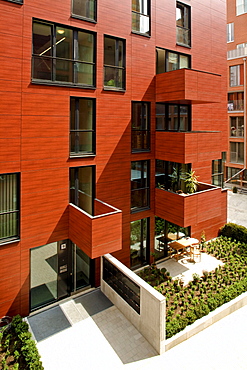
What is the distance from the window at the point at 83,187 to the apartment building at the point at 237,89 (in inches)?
788

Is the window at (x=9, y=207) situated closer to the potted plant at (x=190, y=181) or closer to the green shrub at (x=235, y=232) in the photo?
the potted plant at (x=190, y=181)

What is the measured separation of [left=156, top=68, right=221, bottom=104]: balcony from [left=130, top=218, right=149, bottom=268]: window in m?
5.36

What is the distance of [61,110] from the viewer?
29.2 ft

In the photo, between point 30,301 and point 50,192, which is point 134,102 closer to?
point 50,192

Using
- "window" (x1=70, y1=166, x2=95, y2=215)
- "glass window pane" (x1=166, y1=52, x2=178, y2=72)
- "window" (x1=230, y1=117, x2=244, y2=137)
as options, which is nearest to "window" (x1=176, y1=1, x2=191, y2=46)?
"glass window pane" (x1=166, y1=52, x2=178, y2=72)

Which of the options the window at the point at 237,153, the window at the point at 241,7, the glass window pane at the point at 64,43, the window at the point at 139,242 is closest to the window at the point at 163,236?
the window at the point at 139,242

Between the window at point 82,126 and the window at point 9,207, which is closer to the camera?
the window at point 9,207

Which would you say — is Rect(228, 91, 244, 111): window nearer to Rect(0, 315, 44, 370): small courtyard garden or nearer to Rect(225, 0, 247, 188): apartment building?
Rect(225, 0, 247, 188): apartment building

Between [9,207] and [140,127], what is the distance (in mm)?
6112

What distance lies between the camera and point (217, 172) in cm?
1442

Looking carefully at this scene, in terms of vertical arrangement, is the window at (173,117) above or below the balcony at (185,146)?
above

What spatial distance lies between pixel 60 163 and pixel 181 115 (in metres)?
6.68

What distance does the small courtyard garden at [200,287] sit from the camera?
829 centimetres

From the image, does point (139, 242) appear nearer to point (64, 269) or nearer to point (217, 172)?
point (64, 269)
